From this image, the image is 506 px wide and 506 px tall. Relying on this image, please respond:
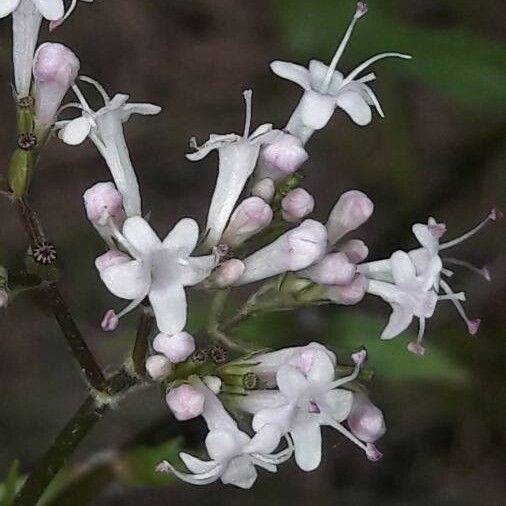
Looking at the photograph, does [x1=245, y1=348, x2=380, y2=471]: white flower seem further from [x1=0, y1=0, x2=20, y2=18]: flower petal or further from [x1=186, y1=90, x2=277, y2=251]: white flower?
[x1=0, y1=0, x2=20, y2=18]: flower petal

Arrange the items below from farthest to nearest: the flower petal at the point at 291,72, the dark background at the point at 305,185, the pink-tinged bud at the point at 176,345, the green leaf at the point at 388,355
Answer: the dark background at the point at 305,185
the green leaf at the point at 388,355
the flower petal at the point at 291,72
the pink-tinged bud at the point at 176,345

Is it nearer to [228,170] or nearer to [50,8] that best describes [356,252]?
[228,170]

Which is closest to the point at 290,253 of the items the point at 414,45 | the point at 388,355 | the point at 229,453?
the point at 229,453

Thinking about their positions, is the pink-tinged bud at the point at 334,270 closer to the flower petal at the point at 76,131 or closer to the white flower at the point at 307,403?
the white flower at the point at 307,403

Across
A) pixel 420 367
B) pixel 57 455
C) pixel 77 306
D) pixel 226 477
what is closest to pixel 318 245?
pixel 226 477

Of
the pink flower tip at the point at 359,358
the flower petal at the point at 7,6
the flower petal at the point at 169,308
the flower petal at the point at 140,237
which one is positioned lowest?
the pink flower tip at the point at 359,358

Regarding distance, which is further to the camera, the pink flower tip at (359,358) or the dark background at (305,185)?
the dark background at (305,185)

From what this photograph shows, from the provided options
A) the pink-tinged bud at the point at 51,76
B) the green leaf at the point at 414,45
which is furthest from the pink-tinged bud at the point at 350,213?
the green leaf at the point at 414,45
